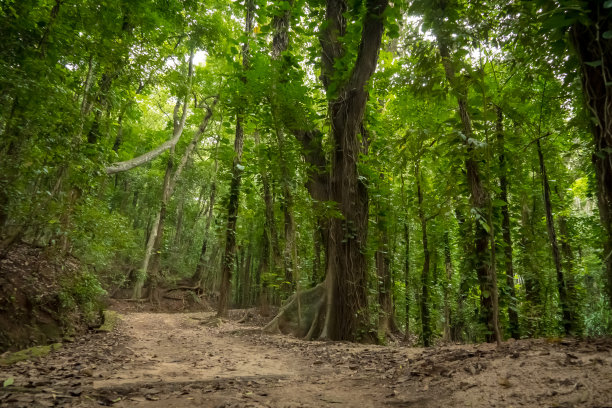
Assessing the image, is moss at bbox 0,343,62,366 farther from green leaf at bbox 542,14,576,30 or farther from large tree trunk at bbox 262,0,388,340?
green leaf at bbox 542,14,576,30

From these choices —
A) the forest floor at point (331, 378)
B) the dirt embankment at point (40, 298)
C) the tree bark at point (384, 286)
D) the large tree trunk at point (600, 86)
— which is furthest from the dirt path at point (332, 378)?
the tree bark at point (384, 286)

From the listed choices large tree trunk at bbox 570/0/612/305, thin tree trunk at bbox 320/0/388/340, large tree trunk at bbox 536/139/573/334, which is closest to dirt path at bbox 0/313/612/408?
large tree trunk at bbox 570/0/612/305

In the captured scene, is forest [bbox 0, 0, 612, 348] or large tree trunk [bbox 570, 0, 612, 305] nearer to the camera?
large tree trunk [bbox 570, 0, 612, 305]

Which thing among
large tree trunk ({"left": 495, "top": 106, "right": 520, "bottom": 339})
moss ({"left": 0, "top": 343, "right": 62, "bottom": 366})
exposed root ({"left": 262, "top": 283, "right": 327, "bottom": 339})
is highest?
large tree trunk ({"left": 495, "top": 106, "right": 520, "bottom": 339})

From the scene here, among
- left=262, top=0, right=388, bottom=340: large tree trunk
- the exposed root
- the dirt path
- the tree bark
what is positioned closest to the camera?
the dirt path

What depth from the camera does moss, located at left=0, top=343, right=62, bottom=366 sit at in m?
3.76

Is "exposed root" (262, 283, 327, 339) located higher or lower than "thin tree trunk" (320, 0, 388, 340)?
lower

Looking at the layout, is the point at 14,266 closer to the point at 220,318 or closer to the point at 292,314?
the point at 292,314

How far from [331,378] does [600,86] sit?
331 cm

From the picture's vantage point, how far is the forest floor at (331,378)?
199 cm

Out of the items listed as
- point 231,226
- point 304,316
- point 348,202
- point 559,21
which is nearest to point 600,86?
point 559,21

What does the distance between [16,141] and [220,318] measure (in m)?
8.36

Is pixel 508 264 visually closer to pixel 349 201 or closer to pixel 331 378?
pixel 349 201

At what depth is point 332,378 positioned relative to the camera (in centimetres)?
337
